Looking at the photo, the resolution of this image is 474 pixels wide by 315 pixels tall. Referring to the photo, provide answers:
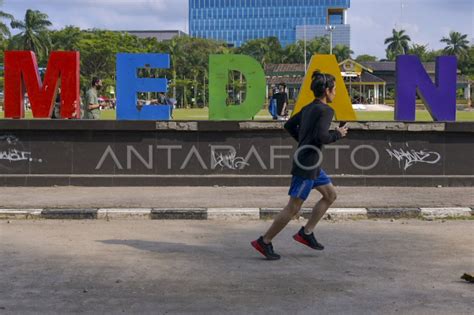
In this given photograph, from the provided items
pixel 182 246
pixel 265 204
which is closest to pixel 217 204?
pixel 265 204

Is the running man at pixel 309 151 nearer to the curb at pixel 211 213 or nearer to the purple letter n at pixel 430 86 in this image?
the curb at pixel 211 213

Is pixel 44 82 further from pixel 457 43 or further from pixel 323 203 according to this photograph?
pixel 457 43

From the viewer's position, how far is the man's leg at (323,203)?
273 inches

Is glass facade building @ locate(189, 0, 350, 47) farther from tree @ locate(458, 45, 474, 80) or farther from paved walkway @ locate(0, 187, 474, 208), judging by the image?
paved walkway @ locate(0, 187, 474, 208)

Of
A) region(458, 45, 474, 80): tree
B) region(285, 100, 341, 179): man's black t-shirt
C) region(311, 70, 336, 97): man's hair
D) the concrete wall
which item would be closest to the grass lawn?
the concrete wall

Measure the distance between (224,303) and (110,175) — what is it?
7328mm

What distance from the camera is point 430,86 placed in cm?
1244

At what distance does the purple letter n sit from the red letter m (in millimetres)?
5853

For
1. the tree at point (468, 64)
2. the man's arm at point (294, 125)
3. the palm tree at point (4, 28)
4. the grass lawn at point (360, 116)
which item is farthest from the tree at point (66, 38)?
the man's arm at point (294, 125)

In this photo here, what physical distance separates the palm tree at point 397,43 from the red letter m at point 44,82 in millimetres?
110067

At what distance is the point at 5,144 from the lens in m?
12.2

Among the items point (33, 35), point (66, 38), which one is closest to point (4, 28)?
point (66, 38)

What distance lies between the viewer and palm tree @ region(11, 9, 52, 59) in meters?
82.4

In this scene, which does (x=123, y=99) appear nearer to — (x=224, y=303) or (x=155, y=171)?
(x=155, y=171)
